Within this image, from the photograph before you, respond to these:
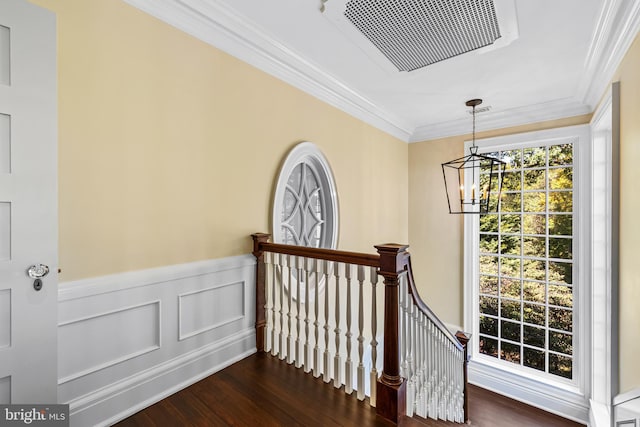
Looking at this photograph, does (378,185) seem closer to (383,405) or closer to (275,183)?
(275,183)

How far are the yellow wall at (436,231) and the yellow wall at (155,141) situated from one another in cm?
247

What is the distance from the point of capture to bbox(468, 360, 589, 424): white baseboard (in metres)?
3.25

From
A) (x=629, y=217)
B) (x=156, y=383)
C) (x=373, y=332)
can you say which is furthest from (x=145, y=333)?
(x=629, y=217)

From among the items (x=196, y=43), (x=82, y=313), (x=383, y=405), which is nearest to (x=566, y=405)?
(x=383, y=405)

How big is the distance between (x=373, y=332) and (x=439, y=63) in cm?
215

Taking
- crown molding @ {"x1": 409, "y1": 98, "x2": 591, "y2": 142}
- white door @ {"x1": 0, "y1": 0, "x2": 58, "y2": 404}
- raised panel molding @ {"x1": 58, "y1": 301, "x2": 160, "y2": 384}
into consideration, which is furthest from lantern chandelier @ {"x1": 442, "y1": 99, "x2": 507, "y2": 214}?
white door @ {"x1": 0, "y1": 0, "x2": 58, "y2": 404}

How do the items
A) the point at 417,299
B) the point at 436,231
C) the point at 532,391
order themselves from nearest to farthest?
the point at 417,299 → the point at 532,391 → the point at 436,231

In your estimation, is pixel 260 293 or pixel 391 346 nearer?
pixel 391 346

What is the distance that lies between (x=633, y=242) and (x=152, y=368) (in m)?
2.93

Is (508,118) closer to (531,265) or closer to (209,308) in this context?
(531,265)

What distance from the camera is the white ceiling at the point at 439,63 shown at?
1821 millimetres

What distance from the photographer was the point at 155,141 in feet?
5.51

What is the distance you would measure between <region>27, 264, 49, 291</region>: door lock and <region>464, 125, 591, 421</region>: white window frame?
4.45 m

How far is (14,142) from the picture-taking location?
1165mm
